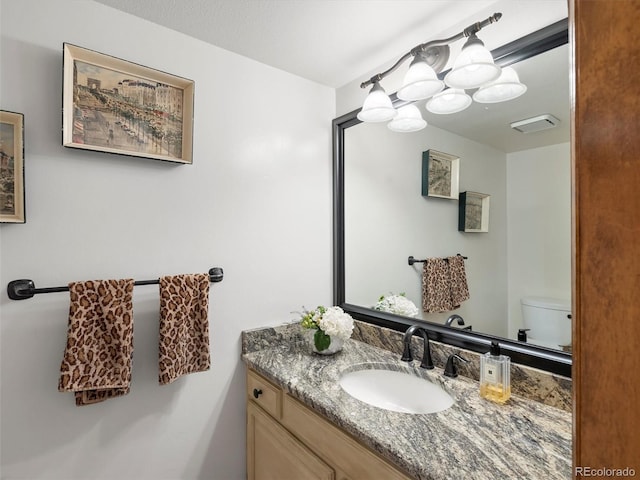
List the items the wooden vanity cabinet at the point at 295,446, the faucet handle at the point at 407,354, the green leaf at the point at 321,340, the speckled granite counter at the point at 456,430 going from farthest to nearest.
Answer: the green leaf at the point at 321,340, the faucet handle at the point at 407,354, the wooden vanity cabinet at the point at 295,446, the speckled granite counter at the point at 456,430

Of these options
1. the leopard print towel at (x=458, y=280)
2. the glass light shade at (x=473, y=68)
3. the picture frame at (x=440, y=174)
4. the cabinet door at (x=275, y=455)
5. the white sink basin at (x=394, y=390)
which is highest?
the glass light shade at (x=473, y=68)

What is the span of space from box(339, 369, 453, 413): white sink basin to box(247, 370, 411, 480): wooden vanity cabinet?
0.20 metres

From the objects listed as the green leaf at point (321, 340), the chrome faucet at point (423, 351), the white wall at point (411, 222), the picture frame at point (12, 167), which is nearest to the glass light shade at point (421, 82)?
the white wall at point (411, 222)

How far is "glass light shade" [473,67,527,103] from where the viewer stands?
1.17m

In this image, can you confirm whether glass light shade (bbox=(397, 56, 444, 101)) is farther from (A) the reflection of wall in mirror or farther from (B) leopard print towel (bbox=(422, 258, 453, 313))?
(B) leopard print towel (bbox=(422, 258, 453, 313))

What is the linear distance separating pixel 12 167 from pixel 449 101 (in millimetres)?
1604

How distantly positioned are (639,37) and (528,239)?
907 mm

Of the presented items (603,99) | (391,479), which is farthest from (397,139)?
(391,479)

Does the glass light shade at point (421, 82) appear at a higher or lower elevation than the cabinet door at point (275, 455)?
higher

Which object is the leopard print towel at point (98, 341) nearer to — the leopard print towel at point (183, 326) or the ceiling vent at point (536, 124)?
the leopard print towel at point (183, 326)

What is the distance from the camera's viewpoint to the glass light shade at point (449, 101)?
132 centimetres

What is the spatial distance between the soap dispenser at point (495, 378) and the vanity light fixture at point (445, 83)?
947mm

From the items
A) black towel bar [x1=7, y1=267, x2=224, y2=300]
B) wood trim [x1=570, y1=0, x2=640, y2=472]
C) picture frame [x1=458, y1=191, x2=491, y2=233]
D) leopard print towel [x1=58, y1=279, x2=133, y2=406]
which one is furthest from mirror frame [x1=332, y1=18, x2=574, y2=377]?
black towel bar [x1=7, y1=267, x2=224, y2=300]

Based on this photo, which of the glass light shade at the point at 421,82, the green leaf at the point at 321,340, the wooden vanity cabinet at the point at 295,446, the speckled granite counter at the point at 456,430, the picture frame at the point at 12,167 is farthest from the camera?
the green leaf at the point at 321,340
